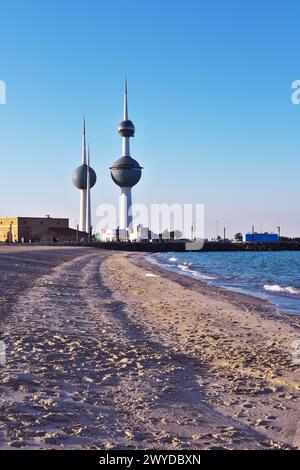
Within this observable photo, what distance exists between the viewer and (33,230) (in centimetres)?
16000

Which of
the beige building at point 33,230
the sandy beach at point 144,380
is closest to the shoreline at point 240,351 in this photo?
the sandy beach at point 144,380

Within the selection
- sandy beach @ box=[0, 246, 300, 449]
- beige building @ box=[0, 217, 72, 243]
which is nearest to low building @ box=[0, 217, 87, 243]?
beige building @ box=[0, 217, 72, 243]

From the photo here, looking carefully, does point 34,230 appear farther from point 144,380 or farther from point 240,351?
point 144,380

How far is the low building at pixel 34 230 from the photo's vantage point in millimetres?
156000

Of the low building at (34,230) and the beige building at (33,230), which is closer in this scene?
the low building at (34,230)

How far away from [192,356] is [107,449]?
5.06 m

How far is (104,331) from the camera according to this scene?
41.1ft

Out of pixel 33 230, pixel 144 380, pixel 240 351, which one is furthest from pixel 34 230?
pixel 144 380

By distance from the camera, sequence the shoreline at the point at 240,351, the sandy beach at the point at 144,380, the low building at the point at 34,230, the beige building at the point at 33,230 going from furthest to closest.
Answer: the beige building at the point at 33,230, the low building at the point at 34,230, the shoreline at the point at 240,351, the sandy beach at the point at 144,380

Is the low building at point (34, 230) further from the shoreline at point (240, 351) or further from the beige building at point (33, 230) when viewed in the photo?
the shoreline at point (240, 351)

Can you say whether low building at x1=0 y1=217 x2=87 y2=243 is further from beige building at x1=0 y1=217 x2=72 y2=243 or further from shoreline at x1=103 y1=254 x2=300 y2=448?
shoreline at x1=103 y1=254 x2=300 y2=448

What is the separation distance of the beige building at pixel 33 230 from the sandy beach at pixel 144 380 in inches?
5561

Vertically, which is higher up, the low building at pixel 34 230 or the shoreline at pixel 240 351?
the low building at pixel 34 230

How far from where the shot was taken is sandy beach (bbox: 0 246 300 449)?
5.64 metres
